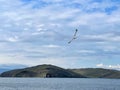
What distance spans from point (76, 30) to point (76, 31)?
3.52 ft

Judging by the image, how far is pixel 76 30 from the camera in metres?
67.2

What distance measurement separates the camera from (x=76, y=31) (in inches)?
2687
